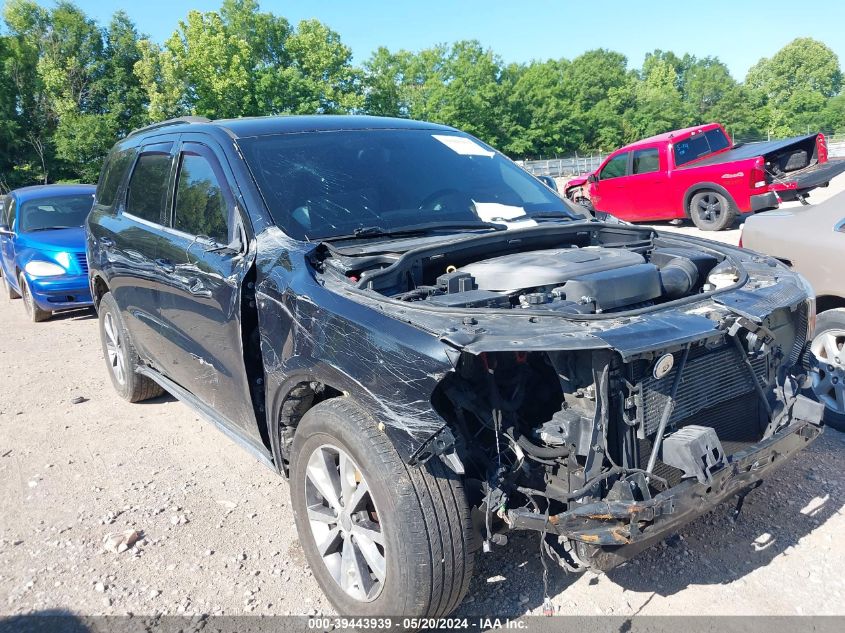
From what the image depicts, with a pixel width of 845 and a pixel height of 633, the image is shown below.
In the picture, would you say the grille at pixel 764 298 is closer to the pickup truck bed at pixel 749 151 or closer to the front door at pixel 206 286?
the front door at pixel 206 286

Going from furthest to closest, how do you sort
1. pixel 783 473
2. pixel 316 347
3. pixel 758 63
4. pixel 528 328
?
1. pixel 758 63
2. pixel 783 473
3. pixel 316 347
4. pixel 528 328

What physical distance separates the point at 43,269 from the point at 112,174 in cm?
400

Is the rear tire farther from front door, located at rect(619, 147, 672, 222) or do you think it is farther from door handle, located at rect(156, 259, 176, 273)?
front door, located at rect(619, 147, 672, 222)

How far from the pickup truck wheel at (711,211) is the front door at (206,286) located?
10.6 meters

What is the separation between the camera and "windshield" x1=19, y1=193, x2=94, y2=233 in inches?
360

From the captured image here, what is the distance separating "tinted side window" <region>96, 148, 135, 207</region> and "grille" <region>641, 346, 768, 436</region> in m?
3.98

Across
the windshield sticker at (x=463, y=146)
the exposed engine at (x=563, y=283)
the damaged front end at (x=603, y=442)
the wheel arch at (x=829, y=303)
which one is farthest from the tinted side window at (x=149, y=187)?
the wheel arch at (x=829, y=303)

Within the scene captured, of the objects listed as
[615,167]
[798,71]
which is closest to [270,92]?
[615,167]

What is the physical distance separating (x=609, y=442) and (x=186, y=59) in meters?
46.2

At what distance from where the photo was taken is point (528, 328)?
2.23 metres

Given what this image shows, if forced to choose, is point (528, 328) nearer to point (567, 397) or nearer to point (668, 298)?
point (567, 397)

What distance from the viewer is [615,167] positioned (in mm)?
14359

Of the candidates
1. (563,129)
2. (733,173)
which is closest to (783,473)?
(733,173)

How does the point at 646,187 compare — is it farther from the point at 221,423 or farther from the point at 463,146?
the point at 221,423
